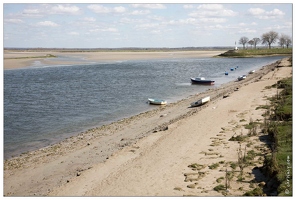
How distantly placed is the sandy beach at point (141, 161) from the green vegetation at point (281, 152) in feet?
2.08

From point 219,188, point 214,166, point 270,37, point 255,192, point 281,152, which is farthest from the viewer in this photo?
point 270,37

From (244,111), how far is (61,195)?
16209 mm

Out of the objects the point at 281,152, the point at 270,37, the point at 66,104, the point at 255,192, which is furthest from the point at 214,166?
the point at 270,37

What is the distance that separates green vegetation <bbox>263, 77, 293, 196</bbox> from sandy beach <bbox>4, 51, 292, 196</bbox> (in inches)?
25.0

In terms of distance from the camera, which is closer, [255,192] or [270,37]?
[255,192]

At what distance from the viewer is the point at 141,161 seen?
1623cm

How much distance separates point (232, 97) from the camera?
3188cm

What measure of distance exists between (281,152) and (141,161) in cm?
665

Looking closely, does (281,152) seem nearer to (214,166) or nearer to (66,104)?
(214,166)

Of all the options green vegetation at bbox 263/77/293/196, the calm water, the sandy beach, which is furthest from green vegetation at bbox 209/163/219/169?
the calm water

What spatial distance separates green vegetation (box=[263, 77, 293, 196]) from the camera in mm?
11377

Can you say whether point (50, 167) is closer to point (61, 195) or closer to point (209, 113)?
point (61, 195)

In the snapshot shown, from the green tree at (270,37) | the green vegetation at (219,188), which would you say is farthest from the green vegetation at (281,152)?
the green tree at (270,37)

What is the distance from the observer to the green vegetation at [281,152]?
37.3 ft
